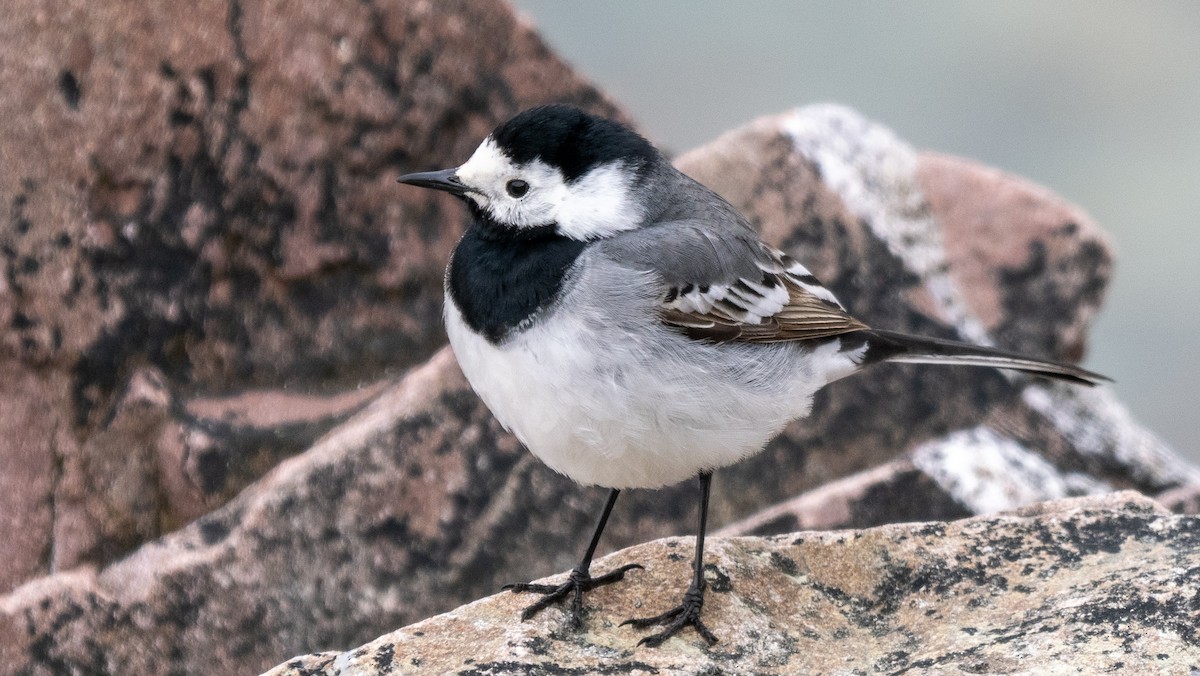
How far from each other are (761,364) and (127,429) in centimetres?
321

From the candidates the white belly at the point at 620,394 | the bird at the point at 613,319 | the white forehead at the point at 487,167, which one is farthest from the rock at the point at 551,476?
the white forehead at the point at 487,167

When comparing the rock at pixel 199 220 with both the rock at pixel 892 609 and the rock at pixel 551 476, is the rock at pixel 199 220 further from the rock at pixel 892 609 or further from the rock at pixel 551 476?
the rock at pixel 892 609

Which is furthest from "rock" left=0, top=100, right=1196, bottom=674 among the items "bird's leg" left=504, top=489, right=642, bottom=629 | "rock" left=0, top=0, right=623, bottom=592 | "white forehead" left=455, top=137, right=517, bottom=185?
"white forehead" left=455, top=137, right=517, bottom=185

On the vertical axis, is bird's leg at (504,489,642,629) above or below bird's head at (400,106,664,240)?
below

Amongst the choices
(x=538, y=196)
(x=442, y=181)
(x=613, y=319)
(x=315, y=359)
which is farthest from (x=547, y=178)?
(x=315, y=359)

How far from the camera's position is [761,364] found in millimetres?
4371

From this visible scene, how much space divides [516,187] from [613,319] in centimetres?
61

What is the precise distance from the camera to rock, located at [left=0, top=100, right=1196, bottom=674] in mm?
5332

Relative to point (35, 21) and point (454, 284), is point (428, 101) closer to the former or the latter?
point (35, 21)

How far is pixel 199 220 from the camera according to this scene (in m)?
6.12

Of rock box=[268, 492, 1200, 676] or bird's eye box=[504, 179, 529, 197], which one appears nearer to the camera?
rock box=[268, 492, 1200, 676]

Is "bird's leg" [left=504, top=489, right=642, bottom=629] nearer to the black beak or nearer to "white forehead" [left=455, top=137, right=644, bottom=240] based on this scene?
"white forehead" [left=455, top=137, right=644, bottom=240]

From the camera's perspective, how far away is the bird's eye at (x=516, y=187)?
13.8 ft

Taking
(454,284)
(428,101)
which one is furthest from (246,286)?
(454,284)
